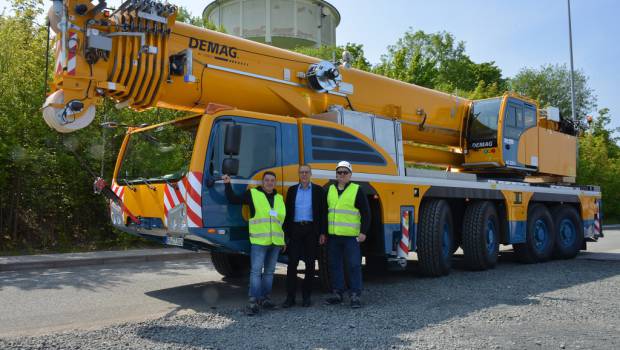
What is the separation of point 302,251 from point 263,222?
0.71m

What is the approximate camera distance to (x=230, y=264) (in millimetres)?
8805

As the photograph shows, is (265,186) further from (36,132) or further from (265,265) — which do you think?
(36,132)

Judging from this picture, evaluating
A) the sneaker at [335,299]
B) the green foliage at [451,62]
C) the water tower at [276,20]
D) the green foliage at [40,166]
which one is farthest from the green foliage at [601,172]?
the sneaker at [335,299]

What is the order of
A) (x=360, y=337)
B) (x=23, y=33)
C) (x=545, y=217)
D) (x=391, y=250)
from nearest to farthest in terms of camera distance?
(x=360, y=337)
(x=391, y=250)
(x=545, y=217)
(x=23, y=33)

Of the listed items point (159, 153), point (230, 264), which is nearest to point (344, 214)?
point (159, 153)

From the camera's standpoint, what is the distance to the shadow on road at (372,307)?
5.07 meters

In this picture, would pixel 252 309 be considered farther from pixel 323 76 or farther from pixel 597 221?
pixel 597 221

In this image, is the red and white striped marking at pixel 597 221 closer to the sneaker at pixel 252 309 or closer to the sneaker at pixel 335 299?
the sneaker at pixel 335 299

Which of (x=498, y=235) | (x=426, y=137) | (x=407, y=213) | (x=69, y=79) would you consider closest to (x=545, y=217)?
(x=498, y=235)

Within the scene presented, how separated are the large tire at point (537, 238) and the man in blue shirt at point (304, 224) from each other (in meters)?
6.35

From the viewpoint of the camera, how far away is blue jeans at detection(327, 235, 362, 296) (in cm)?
659

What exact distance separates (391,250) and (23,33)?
11950 mm

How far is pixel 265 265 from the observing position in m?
6.47

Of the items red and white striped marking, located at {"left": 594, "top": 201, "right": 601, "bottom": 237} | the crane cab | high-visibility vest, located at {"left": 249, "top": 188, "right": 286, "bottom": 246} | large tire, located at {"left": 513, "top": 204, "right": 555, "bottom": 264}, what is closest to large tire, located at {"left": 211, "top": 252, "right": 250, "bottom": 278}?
high-visibility vest, located at {"left": 249, "top": 188, "right": 286, "bottom": 246}
